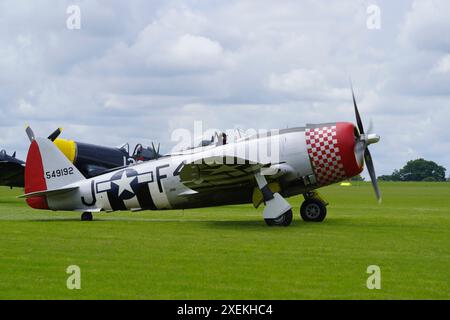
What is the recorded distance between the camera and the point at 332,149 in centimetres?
1862

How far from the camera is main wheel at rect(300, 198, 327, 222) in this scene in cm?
2045

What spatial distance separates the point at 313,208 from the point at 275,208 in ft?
8.19

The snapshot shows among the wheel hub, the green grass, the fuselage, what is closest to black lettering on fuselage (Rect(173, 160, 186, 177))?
the fuselage

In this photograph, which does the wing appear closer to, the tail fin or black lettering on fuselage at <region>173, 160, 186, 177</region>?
black lettering on fuselage at <region>173, 160, 186, 177</region>

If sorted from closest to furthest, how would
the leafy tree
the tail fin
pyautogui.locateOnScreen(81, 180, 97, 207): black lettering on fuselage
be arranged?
pyautogui.locateOnScreen(81, 180, 97, 207): black lettering on fuselage < the tail fin < the leafy tree

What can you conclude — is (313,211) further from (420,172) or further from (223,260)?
(420,172)

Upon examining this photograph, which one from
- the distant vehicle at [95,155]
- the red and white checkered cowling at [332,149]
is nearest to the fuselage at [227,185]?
the red and white checkered cowling at [332,149]

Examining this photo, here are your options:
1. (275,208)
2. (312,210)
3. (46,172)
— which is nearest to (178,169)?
(275,208)

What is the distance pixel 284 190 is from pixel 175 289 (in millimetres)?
10369

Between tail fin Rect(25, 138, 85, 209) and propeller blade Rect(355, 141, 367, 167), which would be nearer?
propeller blade Rect(355, 141, 367, 167)

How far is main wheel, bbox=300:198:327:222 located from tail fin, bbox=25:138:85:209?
646cm

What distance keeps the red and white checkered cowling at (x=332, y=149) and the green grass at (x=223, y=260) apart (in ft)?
4.67
